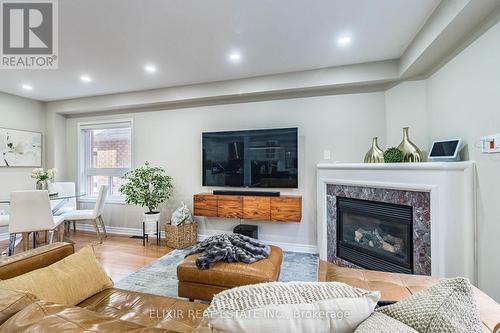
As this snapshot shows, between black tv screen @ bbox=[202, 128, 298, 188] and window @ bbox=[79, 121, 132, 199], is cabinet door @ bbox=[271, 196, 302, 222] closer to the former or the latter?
black tv screen @ bbox=[202, 128, 298, 188]

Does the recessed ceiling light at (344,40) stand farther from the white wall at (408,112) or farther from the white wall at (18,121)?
the white wall at (18,121)

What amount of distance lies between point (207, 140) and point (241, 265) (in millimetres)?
2284

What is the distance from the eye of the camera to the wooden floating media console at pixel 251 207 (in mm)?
3213

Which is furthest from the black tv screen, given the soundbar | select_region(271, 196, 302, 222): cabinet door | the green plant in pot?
the green plant in pot

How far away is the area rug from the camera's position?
7.80 feet

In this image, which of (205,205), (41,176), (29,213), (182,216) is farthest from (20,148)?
(205,205)

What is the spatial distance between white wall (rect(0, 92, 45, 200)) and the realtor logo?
1.46m

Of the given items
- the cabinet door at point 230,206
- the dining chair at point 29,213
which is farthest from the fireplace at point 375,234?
the dining chair at point 29,213

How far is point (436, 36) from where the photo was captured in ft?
6.50

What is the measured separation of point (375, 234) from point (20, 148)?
18.6 ft

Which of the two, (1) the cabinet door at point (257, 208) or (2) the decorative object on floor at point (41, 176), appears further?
(2) the decorative object on floor at point (41, 176)

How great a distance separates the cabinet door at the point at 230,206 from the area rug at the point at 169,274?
81 cm

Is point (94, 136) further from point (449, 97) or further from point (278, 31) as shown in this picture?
point (449, 97)

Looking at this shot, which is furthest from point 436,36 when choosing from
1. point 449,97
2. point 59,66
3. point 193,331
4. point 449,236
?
point 59,66
